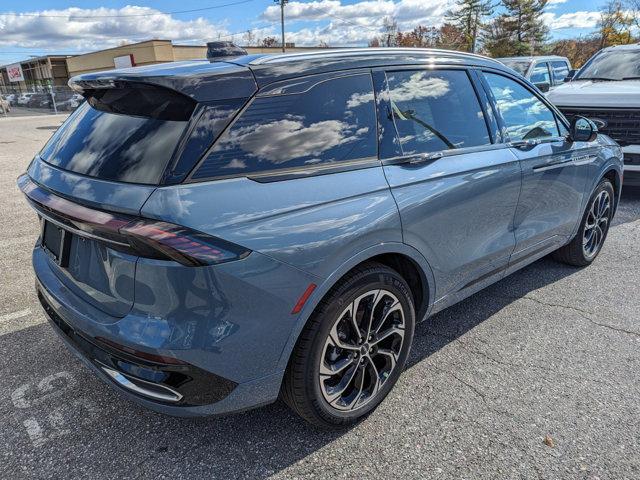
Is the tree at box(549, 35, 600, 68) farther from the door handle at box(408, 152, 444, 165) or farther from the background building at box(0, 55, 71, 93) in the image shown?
the background building at box(0, 55, 71, 93)

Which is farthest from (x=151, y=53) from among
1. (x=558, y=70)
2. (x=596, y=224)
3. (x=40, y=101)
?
(x=596, y=224)

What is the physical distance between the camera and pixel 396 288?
2482mm

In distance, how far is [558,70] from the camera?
1321 centimetres

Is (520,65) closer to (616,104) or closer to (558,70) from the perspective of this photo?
(558,70)

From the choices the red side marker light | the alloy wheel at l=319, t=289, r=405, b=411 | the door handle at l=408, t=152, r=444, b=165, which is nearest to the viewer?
the red side marker light

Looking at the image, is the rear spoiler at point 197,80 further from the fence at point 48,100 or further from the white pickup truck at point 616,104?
the fence at point 48,100

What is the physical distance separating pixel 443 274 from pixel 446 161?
655 mm

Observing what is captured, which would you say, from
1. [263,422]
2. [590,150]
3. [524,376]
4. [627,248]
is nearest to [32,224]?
[263,422]

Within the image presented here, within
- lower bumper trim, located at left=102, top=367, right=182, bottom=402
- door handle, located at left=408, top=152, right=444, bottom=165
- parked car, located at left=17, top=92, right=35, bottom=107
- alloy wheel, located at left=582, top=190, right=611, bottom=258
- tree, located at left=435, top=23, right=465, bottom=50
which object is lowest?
parked car, located at left=17, top=92, right=35, bottom=107

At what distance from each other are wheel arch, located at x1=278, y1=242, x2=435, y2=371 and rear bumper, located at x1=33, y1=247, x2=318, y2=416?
0.18 ft

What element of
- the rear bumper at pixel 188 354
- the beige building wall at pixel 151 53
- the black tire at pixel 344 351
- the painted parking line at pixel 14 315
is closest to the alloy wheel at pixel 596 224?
the black tire at pixel 344 351

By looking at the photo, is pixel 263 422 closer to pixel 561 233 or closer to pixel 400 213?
pixel 400 213

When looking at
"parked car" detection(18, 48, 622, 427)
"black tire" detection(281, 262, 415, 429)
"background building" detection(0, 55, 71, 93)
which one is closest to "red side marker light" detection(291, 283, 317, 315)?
"parked car" detection(18, 48, 622, 427)

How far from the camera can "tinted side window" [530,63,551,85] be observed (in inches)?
464
